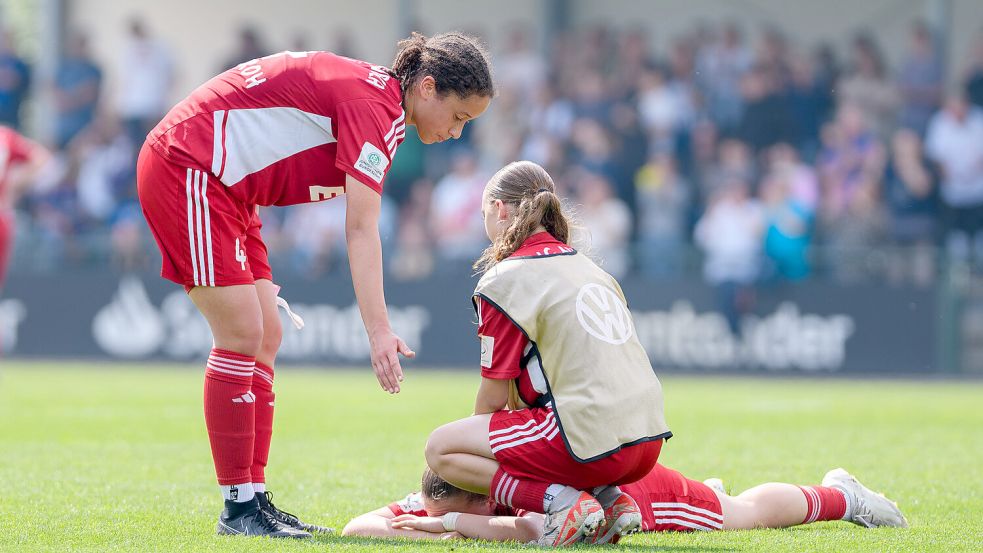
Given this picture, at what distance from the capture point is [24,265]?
699 inches

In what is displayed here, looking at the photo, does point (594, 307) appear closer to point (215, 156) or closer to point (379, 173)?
point (379, 173)

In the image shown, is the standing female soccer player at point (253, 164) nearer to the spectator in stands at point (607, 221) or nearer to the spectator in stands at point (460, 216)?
the spectator in stands at point (607, 221)

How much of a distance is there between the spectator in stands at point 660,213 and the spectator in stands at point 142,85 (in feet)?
23.7

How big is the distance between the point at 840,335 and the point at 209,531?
11.2m

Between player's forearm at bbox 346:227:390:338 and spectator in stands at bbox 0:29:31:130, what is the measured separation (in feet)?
53.8

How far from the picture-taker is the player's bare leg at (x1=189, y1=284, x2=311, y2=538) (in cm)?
473

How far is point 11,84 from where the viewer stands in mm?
19562

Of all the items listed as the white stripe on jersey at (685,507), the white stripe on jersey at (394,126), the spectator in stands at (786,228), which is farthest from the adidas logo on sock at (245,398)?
the spectator in stands at (786,228)

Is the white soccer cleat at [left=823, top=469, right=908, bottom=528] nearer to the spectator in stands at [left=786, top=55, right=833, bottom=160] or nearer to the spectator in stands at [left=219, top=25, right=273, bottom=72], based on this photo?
the spectator in stands at [left=786, top=55, right=833, bottom=160]

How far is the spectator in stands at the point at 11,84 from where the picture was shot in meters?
19.5

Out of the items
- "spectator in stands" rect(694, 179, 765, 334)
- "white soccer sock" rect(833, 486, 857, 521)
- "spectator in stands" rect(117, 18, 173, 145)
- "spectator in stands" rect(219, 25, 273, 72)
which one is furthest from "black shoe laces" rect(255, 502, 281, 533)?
"spectator in stands" rect(117, 18, 173, 145)

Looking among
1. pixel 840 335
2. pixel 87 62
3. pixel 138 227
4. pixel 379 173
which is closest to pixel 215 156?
pixel 379 173

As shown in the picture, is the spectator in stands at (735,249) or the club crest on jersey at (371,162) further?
the spectator in stands at (735,249)

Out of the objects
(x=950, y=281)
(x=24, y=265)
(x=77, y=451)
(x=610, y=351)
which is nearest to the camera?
(x=610, y=351)
